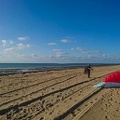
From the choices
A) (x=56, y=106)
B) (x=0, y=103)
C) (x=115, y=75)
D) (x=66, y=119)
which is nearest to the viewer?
(x=66, y=119)

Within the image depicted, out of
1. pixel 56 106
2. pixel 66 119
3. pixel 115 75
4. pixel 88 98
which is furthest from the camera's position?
pixel 115 75

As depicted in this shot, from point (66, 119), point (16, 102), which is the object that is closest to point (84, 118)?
point (66, 119)

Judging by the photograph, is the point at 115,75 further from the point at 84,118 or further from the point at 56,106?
the point at 84,118

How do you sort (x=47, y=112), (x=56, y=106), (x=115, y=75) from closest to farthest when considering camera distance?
1. (x=47, y=112)
2. (x=56, y=106)
3. (x=115, y=75)

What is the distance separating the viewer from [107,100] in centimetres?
1202

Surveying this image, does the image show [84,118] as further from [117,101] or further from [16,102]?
[16,102]

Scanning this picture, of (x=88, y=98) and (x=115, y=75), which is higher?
(x=115, y=75)

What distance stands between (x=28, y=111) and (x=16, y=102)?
2.23 meters

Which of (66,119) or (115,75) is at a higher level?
(115,75)

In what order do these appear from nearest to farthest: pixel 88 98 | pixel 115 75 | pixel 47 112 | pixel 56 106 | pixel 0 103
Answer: pixel 47 112 → pixel 56 106 → pixel 0 103 → pixel 88 98 → pixel 115 75

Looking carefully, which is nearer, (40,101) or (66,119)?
(66,119)

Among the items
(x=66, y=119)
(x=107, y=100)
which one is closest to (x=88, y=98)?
(x=107, y=100)

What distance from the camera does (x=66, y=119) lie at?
857 centimetres

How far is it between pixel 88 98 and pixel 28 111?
4.06m
